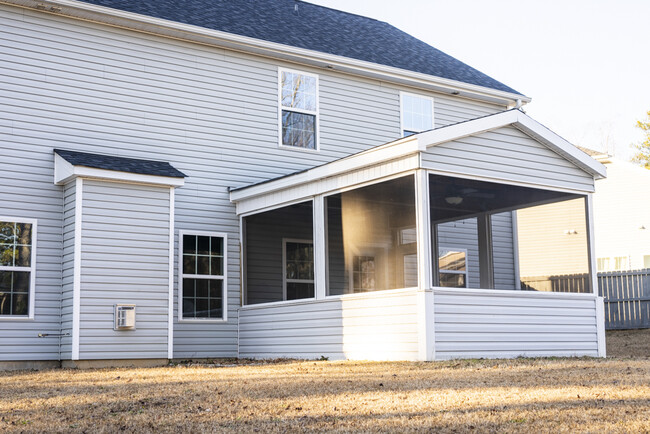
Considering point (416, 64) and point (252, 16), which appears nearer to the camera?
point (252, 16)

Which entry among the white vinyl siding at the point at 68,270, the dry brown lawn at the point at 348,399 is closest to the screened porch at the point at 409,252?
Answer: the dry brown lawn at the point at 348,399

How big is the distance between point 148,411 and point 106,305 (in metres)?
5.32

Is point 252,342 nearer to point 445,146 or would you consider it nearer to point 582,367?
point 445,146

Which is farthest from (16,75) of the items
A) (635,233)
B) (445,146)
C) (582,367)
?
(635,233)

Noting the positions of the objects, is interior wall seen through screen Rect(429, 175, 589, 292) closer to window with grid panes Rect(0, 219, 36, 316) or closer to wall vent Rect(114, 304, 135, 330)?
wall vent Rect(114, 304, 135, 330)

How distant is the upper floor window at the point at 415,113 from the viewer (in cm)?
1600

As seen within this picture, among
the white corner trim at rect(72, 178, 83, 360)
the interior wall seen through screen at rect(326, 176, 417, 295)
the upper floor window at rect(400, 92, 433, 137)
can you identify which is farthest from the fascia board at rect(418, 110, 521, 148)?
the white corner trim at rect(72, 178, 83, 360)

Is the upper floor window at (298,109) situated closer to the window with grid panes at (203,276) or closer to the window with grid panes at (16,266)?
the window with grid panes at (203,276)

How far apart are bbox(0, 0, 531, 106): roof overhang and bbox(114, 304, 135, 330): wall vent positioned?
186 inches

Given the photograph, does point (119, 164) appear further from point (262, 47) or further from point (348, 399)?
point (348, 399)

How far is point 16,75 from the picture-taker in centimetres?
1185

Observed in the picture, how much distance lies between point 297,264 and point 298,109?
116 inches

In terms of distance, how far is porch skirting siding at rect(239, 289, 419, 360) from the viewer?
1043 centimetres

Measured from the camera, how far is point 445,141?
413 inches
